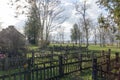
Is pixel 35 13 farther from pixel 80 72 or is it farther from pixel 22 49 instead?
pixel 80 72

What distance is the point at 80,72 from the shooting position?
14.7m

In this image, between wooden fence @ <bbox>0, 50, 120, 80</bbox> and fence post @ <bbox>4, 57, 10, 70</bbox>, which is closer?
wooden fence @ <bbox>0, 50, 120, 80</bbox>

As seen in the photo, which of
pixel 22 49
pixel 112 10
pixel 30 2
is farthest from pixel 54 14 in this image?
pixel 112 10

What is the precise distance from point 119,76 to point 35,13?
1443 inches

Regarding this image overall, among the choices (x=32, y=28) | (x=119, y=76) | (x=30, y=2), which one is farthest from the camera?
(x=32, y=28)

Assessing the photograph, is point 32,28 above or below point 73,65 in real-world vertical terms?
above

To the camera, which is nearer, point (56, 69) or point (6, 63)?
point (56, 69)

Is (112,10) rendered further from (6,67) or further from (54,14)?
(54,14)

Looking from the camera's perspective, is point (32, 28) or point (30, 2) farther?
point (32, 28)

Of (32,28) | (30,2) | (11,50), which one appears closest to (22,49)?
(11,50)

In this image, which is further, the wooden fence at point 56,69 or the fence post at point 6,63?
the fence post at point 6,63

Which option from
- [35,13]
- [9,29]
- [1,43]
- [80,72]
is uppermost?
[35,13]

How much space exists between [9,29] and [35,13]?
756 inches

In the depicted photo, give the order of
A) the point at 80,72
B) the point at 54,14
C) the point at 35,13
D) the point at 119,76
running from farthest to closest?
the point at 54,14, the point at 35,13, the point at 80,72, the point at 119,76
